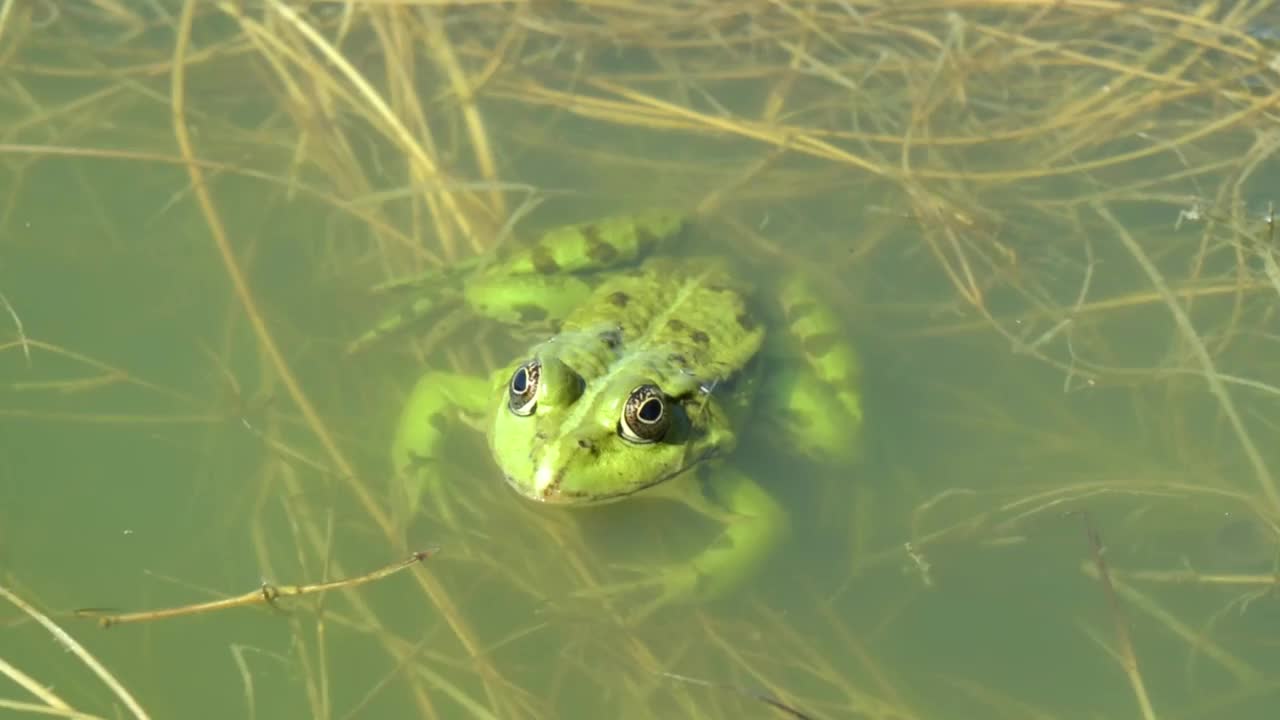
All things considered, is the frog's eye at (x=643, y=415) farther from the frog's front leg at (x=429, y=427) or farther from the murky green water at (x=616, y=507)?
A: the frog's front leg at (x=429, y=427)

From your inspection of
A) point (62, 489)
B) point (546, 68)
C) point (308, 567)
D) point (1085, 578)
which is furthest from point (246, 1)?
point (1085, 578)

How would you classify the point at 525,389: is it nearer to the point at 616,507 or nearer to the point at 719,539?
the point at 616,507

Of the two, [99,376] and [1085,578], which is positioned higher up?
[99,376]

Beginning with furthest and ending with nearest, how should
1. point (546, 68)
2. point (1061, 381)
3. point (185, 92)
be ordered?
point (546, 68) → point (185, 92) → point (1061, 381)

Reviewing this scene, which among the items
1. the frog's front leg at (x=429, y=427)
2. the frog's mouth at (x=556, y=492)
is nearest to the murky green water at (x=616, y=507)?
the frog's front leg at (x=429, y=427)

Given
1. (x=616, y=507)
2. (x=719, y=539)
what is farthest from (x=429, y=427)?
(x=719, y=539)

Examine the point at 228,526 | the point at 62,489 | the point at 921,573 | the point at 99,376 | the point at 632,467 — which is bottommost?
the point at 921,573

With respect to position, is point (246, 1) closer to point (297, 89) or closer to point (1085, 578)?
point (297, 89)

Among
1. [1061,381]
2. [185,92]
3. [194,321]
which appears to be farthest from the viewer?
[185,92]

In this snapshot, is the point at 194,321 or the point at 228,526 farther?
the point at 194,321
